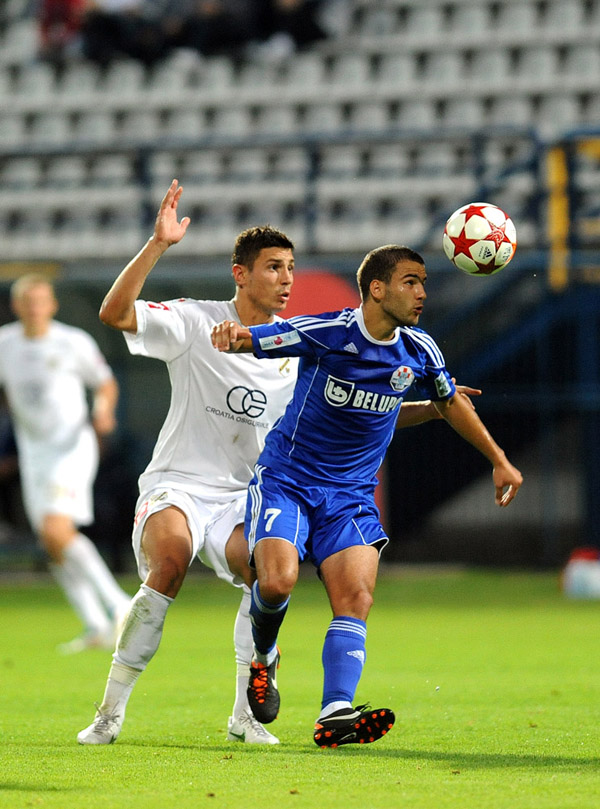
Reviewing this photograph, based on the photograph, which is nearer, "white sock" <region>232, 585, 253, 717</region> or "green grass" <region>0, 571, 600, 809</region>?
"green grass" <region>0, 571, 600, 809</region>

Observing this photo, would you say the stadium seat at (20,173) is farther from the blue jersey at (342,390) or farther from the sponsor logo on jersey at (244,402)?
the blue jersey at (342,390)

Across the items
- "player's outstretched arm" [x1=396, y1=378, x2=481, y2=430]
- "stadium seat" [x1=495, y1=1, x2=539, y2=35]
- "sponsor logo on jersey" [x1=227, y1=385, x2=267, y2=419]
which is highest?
"stadium seat" [x1=495, y1=1, x2=539, y2=35]

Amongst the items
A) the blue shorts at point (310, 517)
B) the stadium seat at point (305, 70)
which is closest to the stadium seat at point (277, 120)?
the stadium seat at point (305, 70)

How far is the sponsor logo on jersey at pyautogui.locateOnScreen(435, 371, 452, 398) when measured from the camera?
5.57 meters

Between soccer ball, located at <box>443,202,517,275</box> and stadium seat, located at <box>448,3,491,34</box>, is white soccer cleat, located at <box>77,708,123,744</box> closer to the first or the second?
soccer ball, located at <box>443,202,517,275</box>

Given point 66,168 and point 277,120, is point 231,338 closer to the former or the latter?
point 277,120

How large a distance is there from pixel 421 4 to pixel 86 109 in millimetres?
4567

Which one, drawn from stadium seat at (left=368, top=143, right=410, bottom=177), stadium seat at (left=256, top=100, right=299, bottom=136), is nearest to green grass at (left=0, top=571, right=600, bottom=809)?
stadium seat at (left=368, top=143, right=410, bottom=177)

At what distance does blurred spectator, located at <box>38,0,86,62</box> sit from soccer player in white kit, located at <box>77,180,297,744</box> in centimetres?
1400

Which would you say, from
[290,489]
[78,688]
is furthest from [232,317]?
[78,688]

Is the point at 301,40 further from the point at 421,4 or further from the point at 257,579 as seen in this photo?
the point at 257,579

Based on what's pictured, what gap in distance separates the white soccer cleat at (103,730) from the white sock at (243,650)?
1.60 ft

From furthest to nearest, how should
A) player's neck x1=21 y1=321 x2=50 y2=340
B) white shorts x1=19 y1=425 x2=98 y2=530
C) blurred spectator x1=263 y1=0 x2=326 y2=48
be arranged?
blurred spectator x1=263 y1=0 x2=326 y2=48, player's neck x1=21 y1=321 x2=50 y2=340, white shorts x1=19 y1=425 x2=98 y2=530

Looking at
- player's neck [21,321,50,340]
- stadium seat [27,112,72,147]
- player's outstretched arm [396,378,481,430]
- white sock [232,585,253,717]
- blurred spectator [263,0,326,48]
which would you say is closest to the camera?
white sock [232,585,253,717]
